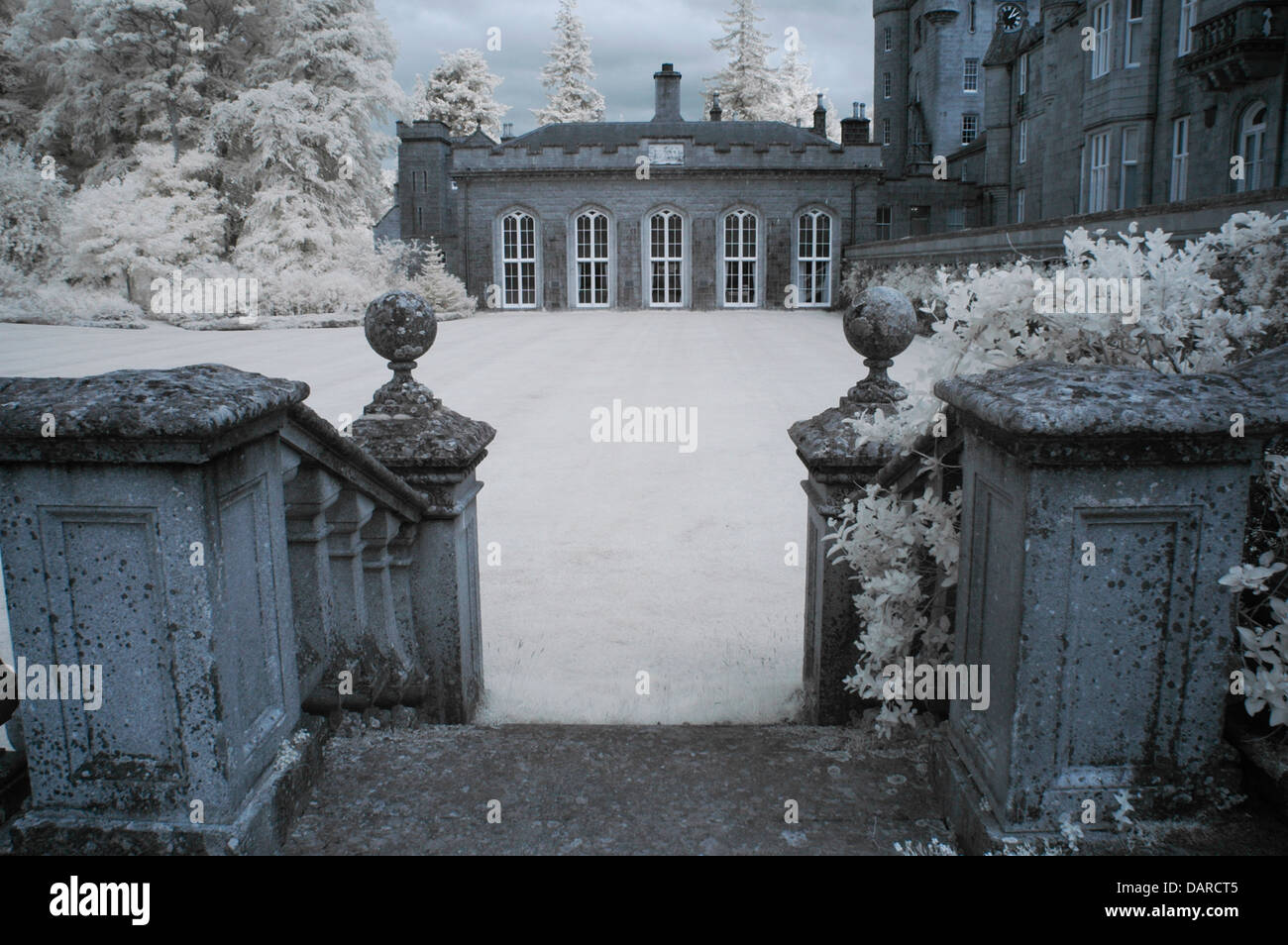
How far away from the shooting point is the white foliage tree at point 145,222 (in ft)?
83.2

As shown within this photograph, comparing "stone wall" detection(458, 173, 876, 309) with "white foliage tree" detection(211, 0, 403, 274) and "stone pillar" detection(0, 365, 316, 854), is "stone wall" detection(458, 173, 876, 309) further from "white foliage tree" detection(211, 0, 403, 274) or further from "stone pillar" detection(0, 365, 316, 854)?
"stone pillar" detection(0, 365, 316, 854)

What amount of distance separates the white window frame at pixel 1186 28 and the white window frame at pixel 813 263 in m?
15.5

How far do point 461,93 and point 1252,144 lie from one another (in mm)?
42647

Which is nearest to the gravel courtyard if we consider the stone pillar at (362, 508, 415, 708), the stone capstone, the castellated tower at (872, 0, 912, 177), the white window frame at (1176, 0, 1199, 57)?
the stone pillar at (362, 508, 415, 708)

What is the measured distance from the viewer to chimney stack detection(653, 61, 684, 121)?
119 ft

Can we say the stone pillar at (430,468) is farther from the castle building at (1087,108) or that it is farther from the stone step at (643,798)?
the castle building at (1087,108)

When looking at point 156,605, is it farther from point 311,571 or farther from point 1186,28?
point 1186,28

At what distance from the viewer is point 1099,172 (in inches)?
897

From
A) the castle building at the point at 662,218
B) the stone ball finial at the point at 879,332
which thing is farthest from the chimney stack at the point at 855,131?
the stone ball finial at the point at 879,332

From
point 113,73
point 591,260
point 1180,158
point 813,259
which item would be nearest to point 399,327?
point 1180,158

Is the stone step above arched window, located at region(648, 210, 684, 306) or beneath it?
beneath

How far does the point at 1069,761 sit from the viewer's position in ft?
6.53

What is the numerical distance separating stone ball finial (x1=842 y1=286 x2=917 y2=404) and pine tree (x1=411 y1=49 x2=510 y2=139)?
172 ft
